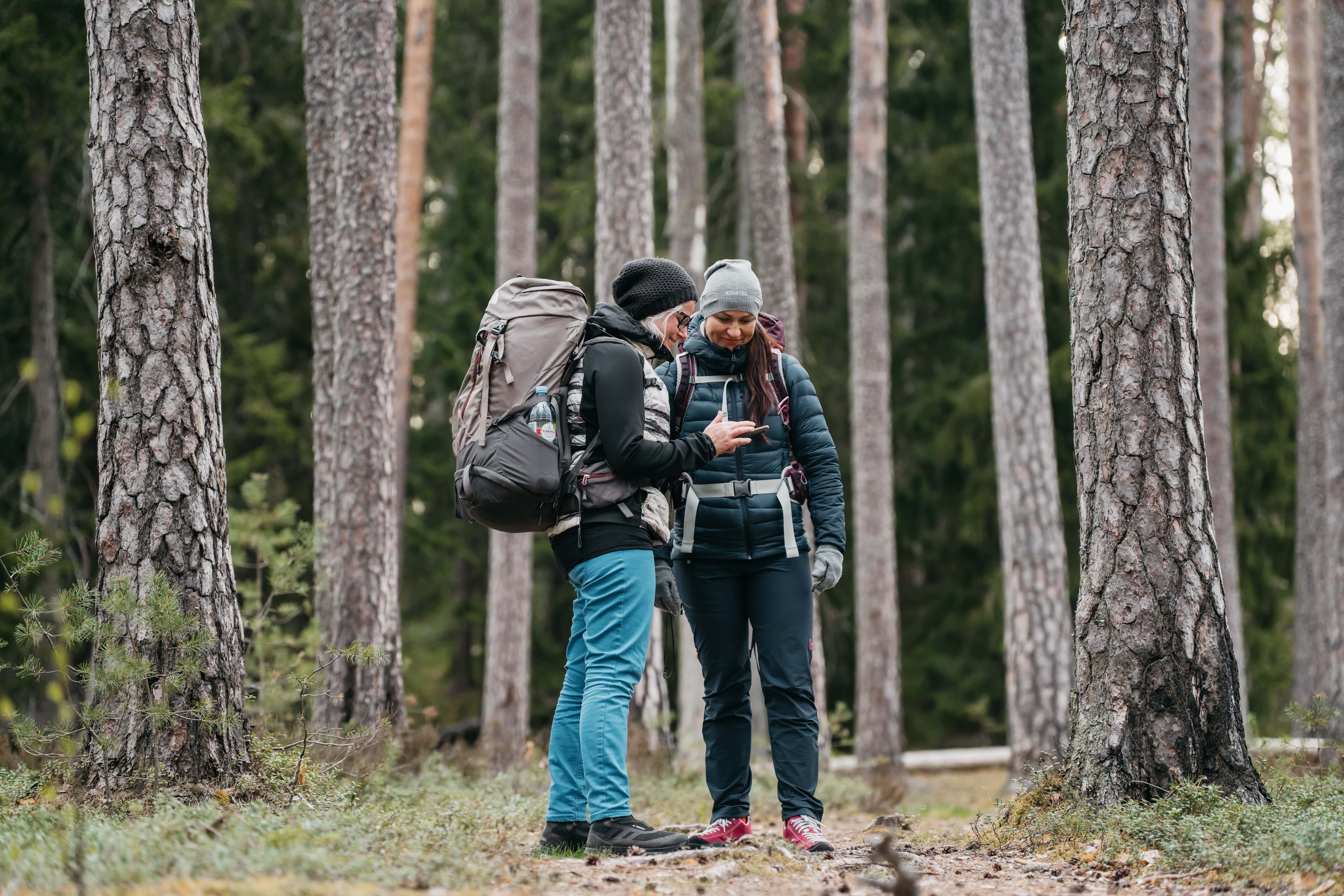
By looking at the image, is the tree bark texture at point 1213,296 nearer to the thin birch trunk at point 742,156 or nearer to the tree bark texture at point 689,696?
the thin birch trunk at point 742,156

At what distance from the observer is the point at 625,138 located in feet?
31.9

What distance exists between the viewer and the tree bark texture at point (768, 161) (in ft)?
38.9

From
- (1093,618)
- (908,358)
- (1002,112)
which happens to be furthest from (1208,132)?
(1093,618)

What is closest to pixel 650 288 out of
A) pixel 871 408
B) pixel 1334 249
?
pixel 1334 249

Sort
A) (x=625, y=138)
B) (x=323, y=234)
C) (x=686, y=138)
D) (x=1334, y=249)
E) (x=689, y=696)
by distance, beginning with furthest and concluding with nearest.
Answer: (x=686, y=138)
(x=689, y=696)
(x=1334, y=249)
(x=625, y=138)
(x=323, y=234)

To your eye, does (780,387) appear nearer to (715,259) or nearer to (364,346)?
(364,346)

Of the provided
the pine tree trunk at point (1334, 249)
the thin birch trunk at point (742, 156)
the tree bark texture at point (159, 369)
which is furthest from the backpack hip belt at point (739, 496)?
the thin birch trunk at point (742, 156)

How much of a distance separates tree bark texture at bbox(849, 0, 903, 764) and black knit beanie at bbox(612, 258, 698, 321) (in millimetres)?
8363

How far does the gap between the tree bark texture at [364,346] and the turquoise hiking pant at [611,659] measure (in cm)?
341

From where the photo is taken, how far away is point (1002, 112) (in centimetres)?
1028

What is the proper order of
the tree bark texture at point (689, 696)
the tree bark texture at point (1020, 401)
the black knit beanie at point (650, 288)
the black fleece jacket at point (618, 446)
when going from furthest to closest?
1. the tree bark texture at point (689, 696)
2. the tree bark texture at point (1020, 401)
3. the black knit beanie at point (650, 288)
4. the black fleece jacket at point (618, 446)

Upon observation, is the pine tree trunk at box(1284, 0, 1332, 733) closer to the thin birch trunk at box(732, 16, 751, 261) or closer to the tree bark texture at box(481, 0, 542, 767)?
the thin birch trunk at box(732, 16, 751, 261)

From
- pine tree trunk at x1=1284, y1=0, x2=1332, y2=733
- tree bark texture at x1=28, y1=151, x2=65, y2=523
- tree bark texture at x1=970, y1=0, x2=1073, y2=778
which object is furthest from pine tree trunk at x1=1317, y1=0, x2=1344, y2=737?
tree bark texture at x1=28, y1=151, x2=65, y2=523

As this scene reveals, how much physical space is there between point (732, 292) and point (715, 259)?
12.9 metres
